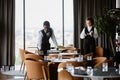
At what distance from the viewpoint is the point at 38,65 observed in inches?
276

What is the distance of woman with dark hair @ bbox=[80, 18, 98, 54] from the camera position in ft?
33.3

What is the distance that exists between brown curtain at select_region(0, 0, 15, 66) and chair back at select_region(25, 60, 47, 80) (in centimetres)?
435

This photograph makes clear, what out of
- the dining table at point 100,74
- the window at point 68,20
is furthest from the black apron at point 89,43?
the dining table at point 100,74

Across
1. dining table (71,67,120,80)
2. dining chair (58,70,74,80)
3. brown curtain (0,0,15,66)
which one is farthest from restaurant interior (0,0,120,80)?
dining chair (58,70,74,80)

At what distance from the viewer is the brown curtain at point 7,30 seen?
11297 millimetres

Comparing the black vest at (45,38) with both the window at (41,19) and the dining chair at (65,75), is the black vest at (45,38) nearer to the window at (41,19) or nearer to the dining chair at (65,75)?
the window at (41,19)

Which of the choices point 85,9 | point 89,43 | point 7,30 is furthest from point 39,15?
point 89,43

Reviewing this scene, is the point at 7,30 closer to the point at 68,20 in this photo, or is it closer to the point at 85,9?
the point at 68,20

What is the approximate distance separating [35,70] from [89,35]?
3681mm

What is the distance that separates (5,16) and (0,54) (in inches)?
47.9

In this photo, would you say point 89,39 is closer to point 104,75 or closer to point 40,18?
point 40,18

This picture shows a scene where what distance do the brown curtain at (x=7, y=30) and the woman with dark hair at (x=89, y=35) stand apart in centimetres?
235

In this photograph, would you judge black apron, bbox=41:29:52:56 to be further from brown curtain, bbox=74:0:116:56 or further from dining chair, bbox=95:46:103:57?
brown curtain, bbox=74:0:116:56

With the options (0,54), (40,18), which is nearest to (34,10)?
(40,18)
